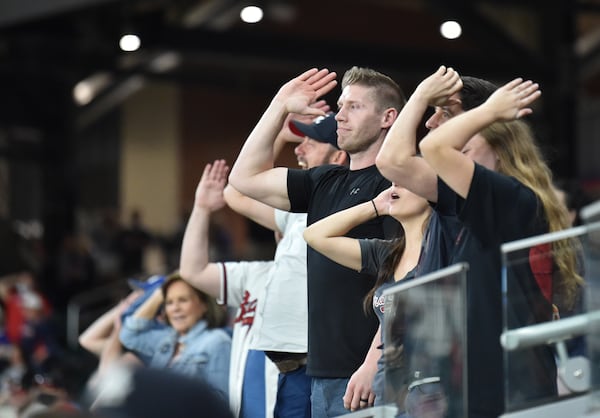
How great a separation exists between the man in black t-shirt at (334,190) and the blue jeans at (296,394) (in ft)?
1.50

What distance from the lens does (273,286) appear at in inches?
210

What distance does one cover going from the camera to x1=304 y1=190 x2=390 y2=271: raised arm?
4566mm

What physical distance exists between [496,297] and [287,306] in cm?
169

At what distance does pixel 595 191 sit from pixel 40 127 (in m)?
8.91

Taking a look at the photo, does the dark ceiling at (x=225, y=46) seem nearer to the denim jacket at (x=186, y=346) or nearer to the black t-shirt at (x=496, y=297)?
the denim jacket at (x=186, y=346)

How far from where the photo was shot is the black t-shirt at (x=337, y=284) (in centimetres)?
471

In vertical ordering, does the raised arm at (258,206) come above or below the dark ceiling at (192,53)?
below

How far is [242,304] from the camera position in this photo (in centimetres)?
607

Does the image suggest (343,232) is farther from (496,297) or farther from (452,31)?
(452,31)

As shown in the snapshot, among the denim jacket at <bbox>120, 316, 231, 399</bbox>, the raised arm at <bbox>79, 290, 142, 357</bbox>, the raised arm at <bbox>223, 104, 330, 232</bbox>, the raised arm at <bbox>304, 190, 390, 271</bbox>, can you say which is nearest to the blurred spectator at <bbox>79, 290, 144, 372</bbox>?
the raised arm at <bbox>79, 290, 142, 357</bbox>

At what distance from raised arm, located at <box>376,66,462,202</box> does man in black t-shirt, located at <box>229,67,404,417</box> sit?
0.83m

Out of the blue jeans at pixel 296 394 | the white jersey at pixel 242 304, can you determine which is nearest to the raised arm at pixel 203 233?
the white jersey at pixel 242 304

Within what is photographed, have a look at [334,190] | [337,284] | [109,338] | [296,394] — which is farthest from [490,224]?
[109,338]

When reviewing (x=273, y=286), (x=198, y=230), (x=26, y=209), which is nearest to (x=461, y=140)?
(x=273, y=286)
